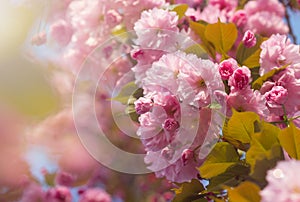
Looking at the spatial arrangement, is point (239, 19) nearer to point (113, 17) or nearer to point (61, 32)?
point (113, 17)

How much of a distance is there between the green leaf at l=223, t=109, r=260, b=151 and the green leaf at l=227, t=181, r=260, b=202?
0.68 feet

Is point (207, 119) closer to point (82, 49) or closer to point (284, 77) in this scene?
point (284, 77)

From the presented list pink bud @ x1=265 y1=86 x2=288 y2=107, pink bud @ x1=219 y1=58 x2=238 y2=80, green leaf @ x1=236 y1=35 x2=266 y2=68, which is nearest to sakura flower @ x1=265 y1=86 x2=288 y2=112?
pink bud @ x1=265 y1=86 x2=288 y2=107

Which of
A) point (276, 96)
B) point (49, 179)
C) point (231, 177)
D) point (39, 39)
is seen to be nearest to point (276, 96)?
point (276, 96)

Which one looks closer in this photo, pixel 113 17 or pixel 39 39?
pixel 113 17

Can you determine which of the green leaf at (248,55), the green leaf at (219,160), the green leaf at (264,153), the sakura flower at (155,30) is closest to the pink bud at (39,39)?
the sakura flower at (155,30)

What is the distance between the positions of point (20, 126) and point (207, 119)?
1.22 metres

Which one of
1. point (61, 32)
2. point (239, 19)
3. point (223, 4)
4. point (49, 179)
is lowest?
point (239, 19)

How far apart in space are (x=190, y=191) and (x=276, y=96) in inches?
11.5

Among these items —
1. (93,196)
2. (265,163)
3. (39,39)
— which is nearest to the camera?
(265,163)

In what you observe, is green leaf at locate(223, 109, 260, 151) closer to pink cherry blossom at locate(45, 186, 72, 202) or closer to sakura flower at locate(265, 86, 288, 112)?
sakura flower at locate(265, 86, 288, 112)

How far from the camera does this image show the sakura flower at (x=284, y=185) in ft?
2.36

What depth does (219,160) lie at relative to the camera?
1031 mm

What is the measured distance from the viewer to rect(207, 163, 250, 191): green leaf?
1.01 metres
